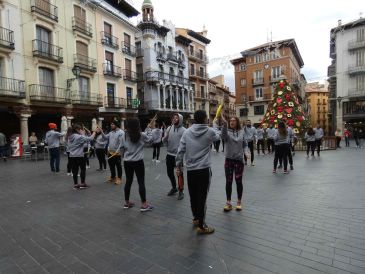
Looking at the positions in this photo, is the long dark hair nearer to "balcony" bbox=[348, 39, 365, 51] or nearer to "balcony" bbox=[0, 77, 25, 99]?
"balcony" bbox=[0, 77, 25, 99]

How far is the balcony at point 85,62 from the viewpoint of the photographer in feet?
77.4

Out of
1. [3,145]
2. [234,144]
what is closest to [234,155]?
[234,144]

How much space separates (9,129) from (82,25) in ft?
37.1

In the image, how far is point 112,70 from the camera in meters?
28.3

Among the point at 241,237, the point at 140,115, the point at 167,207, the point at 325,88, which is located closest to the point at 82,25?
the point at 140,115

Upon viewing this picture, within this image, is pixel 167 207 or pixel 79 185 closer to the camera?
pixel 167 207

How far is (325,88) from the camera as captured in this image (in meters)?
83.3

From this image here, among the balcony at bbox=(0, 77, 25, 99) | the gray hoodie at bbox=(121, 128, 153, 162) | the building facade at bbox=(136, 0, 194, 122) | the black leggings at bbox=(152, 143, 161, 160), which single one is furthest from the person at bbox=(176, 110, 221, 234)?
the building facade at bbox=(136, 0, 194, 122)

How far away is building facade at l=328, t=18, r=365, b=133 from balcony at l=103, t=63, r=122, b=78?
27.5 meters

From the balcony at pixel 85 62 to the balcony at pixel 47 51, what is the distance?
1.68 m

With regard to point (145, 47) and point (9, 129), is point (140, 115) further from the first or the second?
point (9, 129)

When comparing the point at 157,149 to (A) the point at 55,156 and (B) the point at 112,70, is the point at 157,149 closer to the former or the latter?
(A) the point at 55,156

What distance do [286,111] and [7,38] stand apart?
760 inches

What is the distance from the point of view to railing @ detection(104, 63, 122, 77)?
89.2 ft
